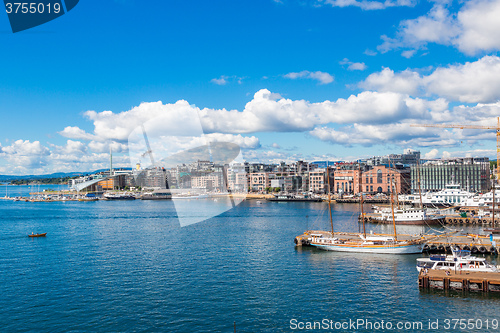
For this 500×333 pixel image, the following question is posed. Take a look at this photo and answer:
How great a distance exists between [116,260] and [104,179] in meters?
97.2

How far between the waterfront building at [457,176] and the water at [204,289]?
5445 cm

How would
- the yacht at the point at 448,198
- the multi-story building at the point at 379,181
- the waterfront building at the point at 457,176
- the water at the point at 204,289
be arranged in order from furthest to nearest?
the multi-story building at the point at 379,181 < the waterfront building at the point at 457,176 < the yacht at the point at 448,198 < the water at the point at 204,289

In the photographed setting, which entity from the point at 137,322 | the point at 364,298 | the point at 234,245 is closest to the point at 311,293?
the point at 364,298

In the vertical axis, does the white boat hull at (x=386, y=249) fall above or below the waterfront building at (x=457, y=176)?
below

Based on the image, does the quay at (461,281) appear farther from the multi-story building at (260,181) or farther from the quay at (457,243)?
the multi-story building at (260,181)

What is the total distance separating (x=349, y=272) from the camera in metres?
18.2

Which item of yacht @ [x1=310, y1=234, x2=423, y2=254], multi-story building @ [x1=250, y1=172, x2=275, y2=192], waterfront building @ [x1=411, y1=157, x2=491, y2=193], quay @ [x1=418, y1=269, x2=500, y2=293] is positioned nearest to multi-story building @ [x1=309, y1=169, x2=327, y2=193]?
multi-story building @ [x1=250, y1=172, x2=275, y2=192]

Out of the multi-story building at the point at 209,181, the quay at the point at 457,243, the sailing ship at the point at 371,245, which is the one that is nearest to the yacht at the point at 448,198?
the quay at the point at 457,243

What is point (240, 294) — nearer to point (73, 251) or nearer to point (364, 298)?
point (364, 298)

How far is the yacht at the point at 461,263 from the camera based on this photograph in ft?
52.2

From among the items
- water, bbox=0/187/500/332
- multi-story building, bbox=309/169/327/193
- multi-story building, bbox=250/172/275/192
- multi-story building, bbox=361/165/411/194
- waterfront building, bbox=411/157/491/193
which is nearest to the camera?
water, bbox=0/187/500/332

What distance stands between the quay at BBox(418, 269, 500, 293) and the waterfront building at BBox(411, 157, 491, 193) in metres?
56.2

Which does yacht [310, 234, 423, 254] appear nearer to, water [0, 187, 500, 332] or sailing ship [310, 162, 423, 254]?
sailing ship [310, 162, 423, 254]

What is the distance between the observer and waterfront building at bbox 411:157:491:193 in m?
68.3
